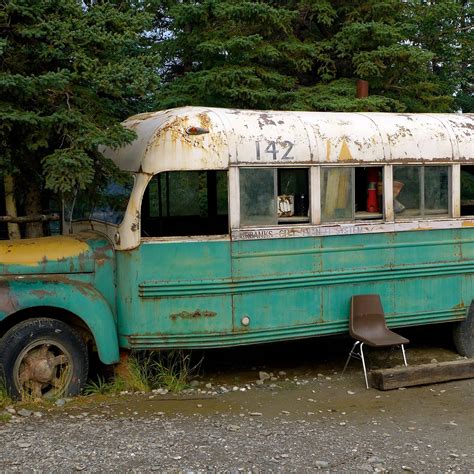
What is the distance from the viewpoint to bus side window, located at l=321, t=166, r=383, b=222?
7.23 meters

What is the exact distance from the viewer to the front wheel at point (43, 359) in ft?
20.5

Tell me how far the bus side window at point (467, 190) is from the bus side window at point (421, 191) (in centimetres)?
23

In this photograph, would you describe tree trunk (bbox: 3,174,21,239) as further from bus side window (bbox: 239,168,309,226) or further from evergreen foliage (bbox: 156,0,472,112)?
evergreen foliage (bbox: 156,0,472,112)

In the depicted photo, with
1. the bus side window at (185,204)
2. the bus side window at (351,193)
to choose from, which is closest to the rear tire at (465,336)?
the bus side window at (351,193)

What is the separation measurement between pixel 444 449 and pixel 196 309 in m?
2.51

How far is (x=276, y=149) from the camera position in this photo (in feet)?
22.9

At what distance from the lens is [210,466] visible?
4973 millimetres

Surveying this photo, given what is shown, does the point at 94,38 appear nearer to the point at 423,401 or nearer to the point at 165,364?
the point at 165,364

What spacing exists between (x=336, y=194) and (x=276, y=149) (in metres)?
0.80

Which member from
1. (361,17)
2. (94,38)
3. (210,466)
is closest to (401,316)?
(210,466)

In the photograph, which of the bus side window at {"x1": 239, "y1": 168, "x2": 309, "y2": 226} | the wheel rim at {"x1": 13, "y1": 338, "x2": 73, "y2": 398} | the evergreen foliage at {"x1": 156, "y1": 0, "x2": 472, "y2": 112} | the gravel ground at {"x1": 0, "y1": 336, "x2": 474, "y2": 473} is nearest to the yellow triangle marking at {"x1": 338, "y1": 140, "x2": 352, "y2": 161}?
the bus side window at {"x1": 239, "y1": 168, "x2": 309, "y2": 226}

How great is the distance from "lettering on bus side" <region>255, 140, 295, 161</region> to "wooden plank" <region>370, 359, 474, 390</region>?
2304mm

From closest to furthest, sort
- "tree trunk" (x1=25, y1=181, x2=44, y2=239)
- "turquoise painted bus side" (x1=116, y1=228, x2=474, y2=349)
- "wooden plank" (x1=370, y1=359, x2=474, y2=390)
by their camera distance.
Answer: "turquoise painted bus side" (x1=116, y1=228, x2=474, y2=349), "wooden plank" (x1=370, y1=359, x2=474, y2=390), "tree trunk" (x1=25, y1=181, x2=44, y2=239)

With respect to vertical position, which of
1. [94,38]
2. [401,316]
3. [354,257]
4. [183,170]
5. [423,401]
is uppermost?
[94,38]
